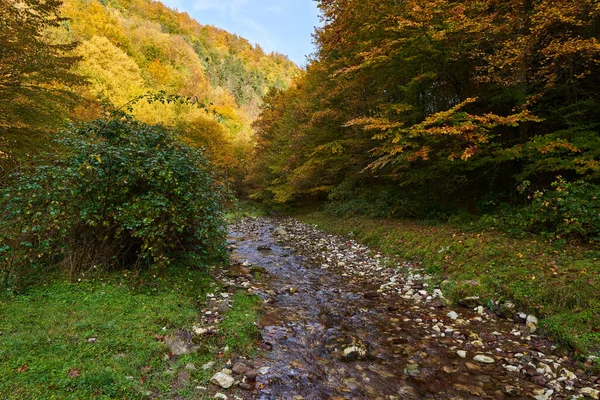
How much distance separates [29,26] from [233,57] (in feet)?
299

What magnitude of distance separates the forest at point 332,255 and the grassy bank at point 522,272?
0.03 m

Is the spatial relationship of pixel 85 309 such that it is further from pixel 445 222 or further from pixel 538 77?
pixel 538 77

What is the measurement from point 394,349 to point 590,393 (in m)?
2.07

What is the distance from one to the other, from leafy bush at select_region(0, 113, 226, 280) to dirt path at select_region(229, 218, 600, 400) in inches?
93.0

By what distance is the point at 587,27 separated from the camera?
25.2ft

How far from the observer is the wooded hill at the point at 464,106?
7.08 metres

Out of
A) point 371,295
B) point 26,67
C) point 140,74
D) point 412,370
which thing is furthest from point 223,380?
point 140,74

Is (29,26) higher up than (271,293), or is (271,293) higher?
(29,26)

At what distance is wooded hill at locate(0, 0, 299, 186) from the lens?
10.1m

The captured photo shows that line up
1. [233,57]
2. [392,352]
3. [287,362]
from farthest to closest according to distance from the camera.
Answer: [233,57] → [392,352] → [287,362]

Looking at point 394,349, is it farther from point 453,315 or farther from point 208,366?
point 208,366

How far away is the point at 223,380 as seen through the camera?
136 inches

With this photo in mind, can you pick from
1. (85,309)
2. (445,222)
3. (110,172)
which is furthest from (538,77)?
(85,309)

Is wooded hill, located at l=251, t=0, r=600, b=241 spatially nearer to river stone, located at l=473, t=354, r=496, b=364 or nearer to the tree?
river stone, located at l=473, t=354, r=496, b=364
